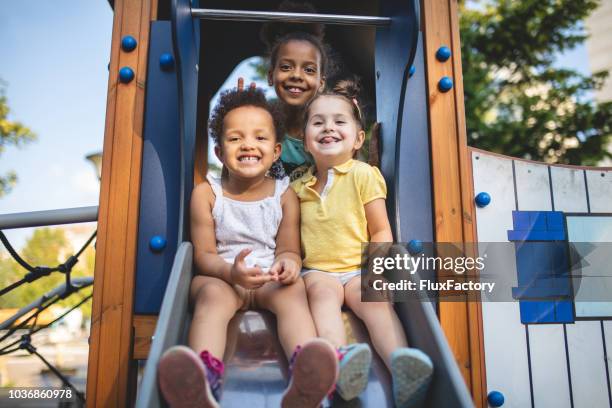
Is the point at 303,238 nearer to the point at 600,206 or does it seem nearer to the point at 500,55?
the point at 600,206

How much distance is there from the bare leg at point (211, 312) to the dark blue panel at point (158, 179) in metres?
0.31

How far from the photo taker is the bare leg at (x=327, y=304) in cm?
159

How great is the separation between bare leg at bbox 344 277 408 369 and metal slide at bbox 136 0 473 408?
0.04 metres

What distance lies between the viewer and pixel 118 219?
6.63 feet

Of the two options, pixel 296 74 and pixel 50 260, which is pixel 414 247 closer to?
pixel 296 74

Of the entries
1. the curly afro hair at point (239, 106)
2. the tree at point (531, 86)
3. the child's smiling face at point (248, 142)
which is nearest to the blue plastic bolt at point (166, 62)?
the curly afro hair at point (239, 106)

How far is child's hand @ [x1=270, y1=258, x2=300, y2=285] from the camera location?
1.72m

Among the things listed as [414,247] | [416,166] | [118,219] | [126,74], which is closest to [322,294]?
[414,247]

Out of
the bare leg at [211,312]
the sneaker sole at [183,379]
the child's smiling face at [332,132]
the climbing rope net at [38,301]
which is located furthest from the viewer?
the climbing rope net at [38,301]

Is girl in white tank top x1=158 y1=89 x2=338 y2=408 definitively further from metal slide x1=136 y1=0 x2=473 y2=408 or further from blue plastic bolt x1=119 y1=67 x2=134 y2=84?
blue plastic bolt x1=119 y1=67 x2=134 y2=84

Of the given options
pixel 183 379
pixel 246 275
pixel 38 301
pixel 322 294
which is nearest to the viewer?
pixel 183 379

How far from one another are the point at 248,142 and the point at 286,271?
1.85 feet

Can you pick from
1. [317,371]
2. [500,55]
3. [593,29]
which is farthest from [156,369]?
[593,29]

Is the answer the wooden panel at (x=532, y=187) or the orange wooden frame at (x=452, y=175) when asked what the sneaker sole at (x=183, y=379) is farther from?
the wooden panel at (x=532, y=187)
